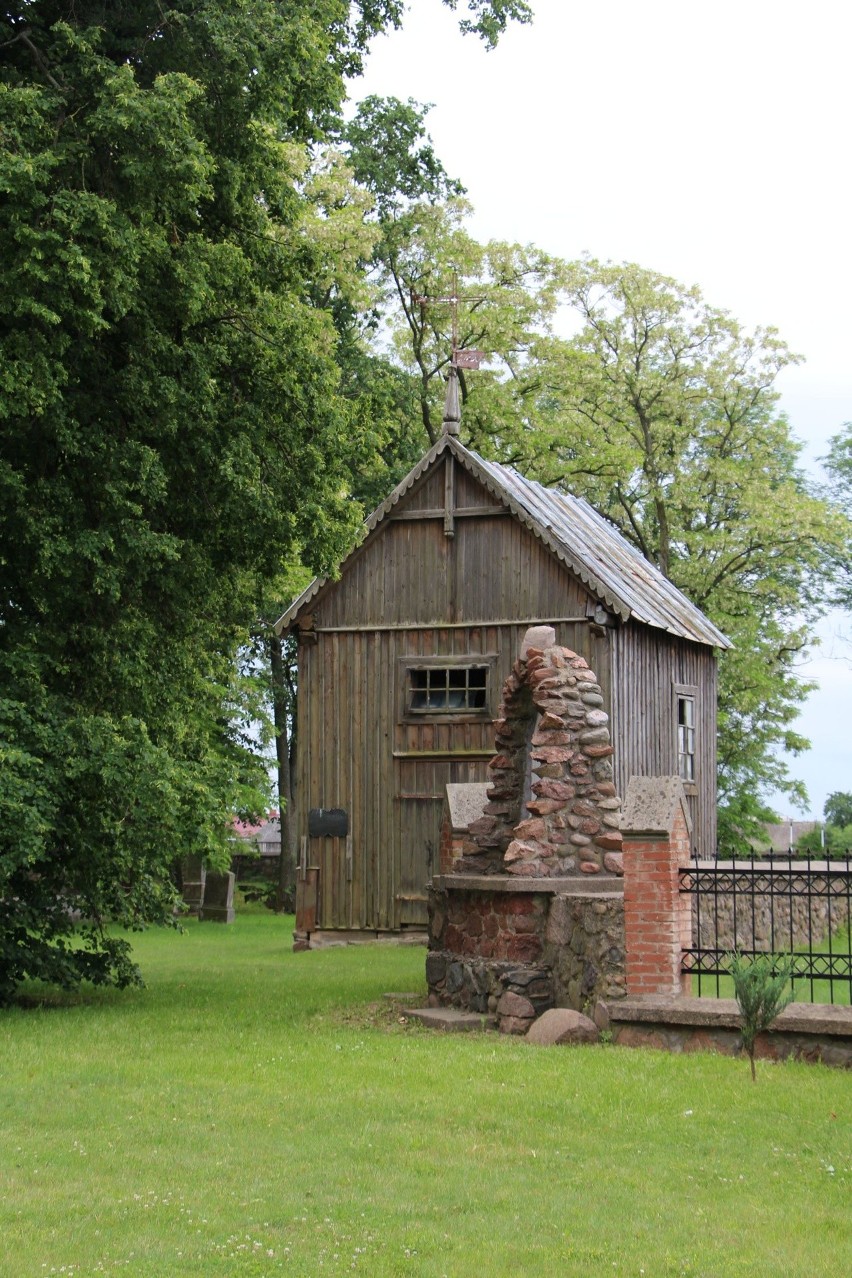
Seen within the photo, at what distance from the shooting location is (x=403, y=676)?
23625 mm

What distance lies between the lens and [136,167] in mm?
13414

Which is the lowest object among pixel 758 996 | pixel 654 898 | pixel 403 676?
pixel 758 996

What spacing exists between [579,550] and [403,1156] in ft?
48.7

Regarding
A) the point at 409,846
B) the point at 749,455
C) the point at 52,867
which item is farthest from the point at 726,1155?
the point at 749,455

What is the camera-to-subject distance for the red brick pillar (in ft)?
41.2

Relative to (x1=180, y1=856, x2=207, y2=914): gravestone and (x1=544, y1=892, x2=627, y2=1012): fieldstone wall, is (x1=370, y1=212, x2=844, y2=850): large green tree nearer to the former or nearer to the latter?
(x1=180, y1=856, x2=207, y2=914): gravestone

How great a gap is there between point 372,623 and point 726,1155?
15.9m

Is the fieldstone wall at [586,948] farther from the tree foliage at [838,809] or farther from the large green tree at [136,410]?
the tree foliage at [838,809]

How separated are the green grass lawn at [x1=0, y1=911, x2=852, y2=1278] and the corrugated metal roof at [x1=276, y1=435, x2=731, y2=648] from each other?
9.93m

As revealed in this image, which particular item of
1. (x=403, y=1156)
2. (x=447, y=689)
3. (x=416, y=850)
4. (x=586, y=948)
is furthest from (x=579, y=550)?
(x=403, y=1156)

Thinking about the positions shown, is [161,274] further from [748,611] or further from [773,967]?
[748,611]

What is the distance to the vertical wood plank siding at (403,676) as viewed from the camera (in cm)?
2286

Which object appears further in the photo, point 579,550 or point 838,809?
point 838,809

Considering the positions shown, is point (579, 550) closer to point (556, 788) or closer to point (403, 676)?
point (403, 676)
